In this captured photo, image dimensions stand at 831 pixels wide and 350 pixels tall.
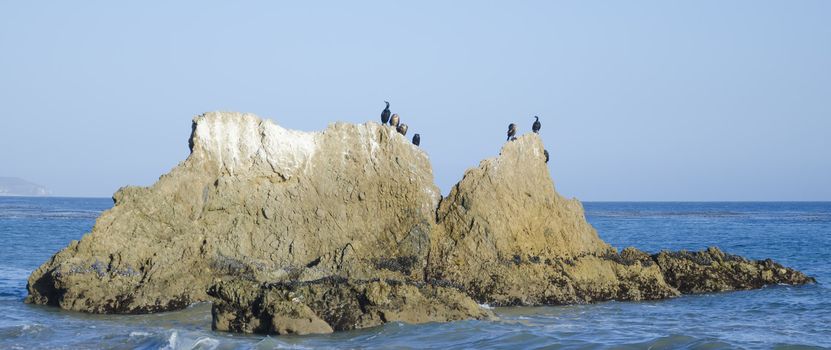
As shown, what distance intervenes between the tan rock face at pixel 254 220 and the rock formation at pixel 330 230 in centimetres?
3

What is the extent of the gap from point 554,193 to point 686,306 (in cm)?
366

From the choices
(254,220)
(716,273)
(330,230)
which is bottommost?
(716,273)

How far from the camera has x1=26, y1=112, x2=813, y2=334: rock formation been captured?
19281 millimetres

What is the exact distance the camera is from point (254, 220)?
20453 mm

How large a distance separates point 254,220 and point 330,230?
59.6 inches

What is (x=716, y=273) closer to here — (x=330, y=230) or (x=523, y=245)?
(x=523, y=245)

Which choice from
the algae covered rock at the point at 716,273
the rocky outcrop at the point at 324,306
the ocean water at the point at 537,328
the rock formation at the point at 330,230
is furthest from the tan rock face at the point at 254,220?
the algae covered rock at the point at 716,273

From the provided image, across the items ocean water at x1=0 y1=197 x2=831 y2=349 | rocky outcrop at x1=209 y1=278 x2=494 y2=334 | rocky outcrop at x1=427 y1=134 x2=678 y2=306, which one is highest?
rocky outcrop at x1=427 y1=134 x2=678 y2=306

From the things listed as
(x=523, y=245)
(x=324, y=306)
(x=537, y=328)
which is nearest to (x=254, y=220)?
(x=324, y=306)

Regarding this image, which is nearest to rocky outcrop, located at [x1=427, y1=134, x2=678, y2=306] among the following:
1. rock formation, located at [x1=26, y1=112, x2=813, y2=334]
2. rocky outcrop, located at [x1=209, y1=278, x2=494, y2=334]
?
rock formation, located at [x1=26, y1=112, x2=813, y2=334]

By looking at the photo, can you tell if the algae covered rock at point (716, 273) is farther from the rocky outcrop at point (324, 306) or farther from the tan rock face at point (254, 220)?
the rocky outcrop at point (324, 306)

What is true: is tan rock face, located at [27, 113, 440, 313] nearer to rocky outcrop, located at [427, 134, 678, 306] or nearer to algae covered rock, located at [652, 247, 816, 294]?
rocky outcrop, located at [427, 134, 678, 306]

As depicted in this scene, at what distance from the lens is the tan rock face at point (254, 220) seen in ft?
62.7

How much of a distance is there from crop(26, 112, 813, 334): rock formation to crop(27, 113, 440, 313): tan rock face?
0.03 metres
